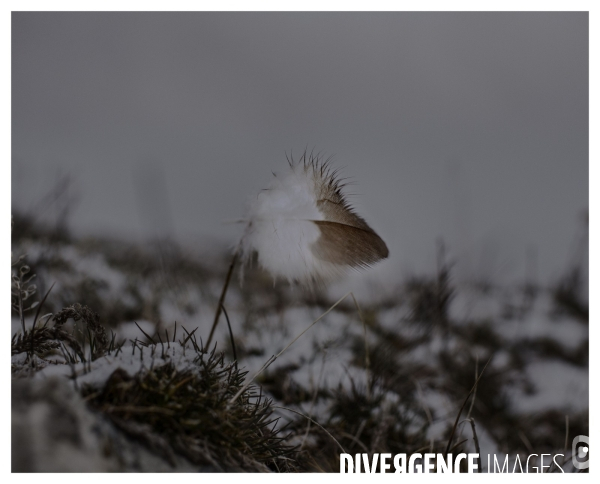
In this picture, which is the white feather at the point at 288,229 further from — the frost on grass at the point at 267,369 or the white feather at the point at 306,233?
the frost on grass at the point at 267,369

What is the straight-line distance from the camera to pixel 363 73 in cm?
288

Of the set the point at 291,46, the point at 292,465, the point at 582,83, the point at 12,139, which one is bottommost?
the point at 292,465

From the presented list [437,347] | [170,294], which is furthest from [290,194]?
[437,347]

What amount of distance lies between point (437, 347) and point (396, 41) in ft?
8.11

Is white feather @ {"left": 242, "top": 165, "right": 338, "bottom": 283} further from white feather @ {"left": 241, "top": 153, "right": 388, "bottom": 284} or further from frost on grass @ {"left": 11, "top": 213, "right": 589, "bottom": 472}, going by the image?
frost on grass @ {"left": 11, "top": 213, "right": 589, "bottom": 472}

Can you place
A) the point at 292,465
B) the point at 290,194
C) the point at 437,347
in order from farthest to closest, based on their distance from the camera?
the point at 437,347, the point at 290,194, the point at 292,465

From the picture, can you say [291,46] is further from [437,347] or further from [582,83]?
[437,347]

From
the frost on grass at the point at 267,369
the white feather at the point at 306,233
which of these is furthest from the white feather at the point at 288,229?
the frost on grass at the point at 267,369

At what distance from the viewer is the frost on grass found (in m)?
1.13

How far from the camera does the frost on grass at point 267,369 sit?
113 centimetres

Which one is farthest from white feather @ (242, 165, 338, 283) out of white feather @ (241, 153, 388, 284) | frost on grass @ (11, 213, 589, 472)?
frost on grass @ (11, 213, 589, 472)

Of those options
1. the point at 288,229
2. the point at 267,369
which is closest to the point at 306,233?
the point at 288,229

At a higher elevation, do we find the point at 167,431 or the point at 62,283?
the point at 62,283

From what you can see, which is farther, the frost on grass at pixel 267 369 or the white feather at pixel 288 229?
the white feather at pixel 288 229
